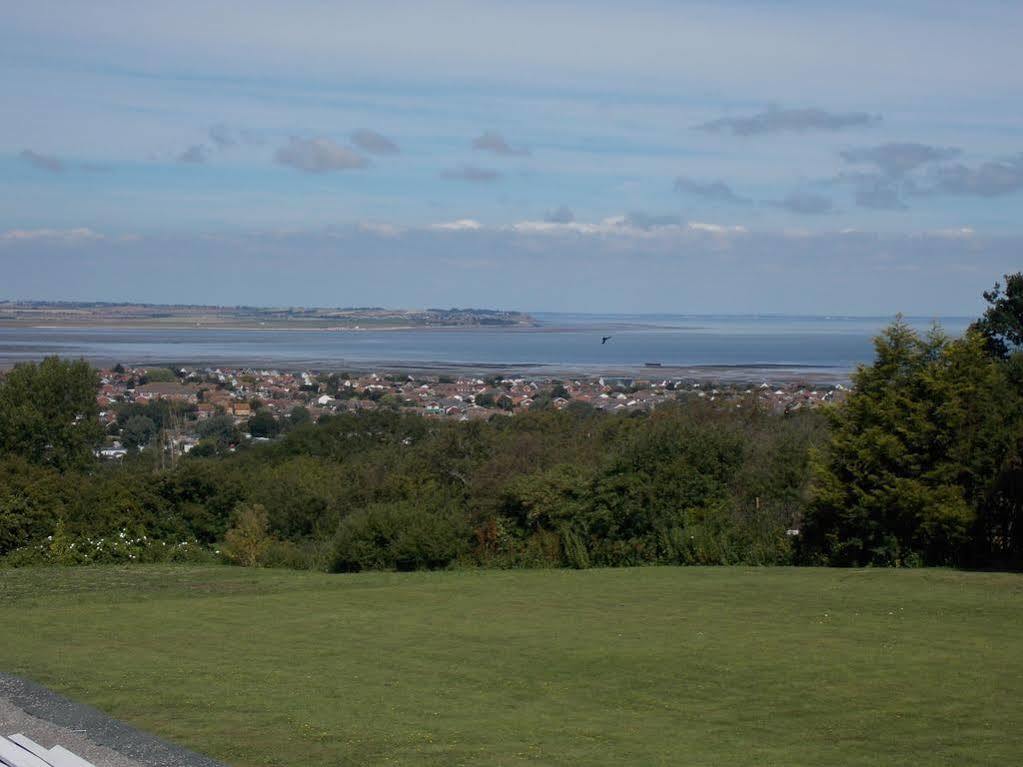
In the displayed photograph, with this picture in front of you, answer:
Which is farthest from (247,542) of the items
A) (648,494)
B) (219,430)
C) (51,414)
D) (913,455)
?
(219,430)

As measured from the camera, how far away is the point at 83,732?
741 centimetres

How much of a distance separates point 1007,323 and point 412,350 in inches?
3596

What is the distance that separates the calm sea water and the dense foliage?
4310cm

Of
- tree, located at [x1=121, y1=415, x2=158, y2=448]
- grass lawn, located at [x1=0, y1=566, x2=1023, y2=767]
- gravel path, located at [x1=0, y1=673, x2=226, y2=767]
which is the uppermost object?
gravel path, located at [x1=0, y1=673, x2=226, y2=767]

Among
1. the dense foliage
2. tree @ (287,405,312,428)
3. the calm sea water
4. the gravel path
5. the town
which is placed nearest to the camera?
the gravel path

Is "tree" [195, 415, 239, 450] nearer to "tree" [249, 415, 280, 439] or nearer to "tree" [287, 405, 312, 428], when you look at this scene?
"tree" [249, 415, 280, 439]

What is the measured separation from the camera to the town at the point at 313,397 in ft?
190

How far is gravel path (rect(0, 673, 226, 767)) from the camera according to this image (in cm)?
675

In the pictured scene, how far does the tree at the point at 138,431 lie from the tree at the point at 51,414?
10714 mm

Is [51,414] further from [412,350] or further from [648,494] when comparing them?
[412,350]

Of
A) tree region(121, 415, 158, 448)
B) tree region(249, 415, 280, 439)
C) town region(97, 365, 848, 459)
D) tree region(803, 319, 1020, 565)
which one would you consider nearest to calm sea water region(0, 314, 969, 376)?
town region(97, 365, 848, 459)

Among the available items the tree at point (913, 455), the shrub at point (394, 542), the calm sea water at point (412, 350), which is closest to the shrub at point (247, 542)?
the shrub at point (394, 542)

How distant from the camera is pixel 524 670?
10648 millimetres

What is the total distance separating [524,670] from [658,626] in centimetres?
313
